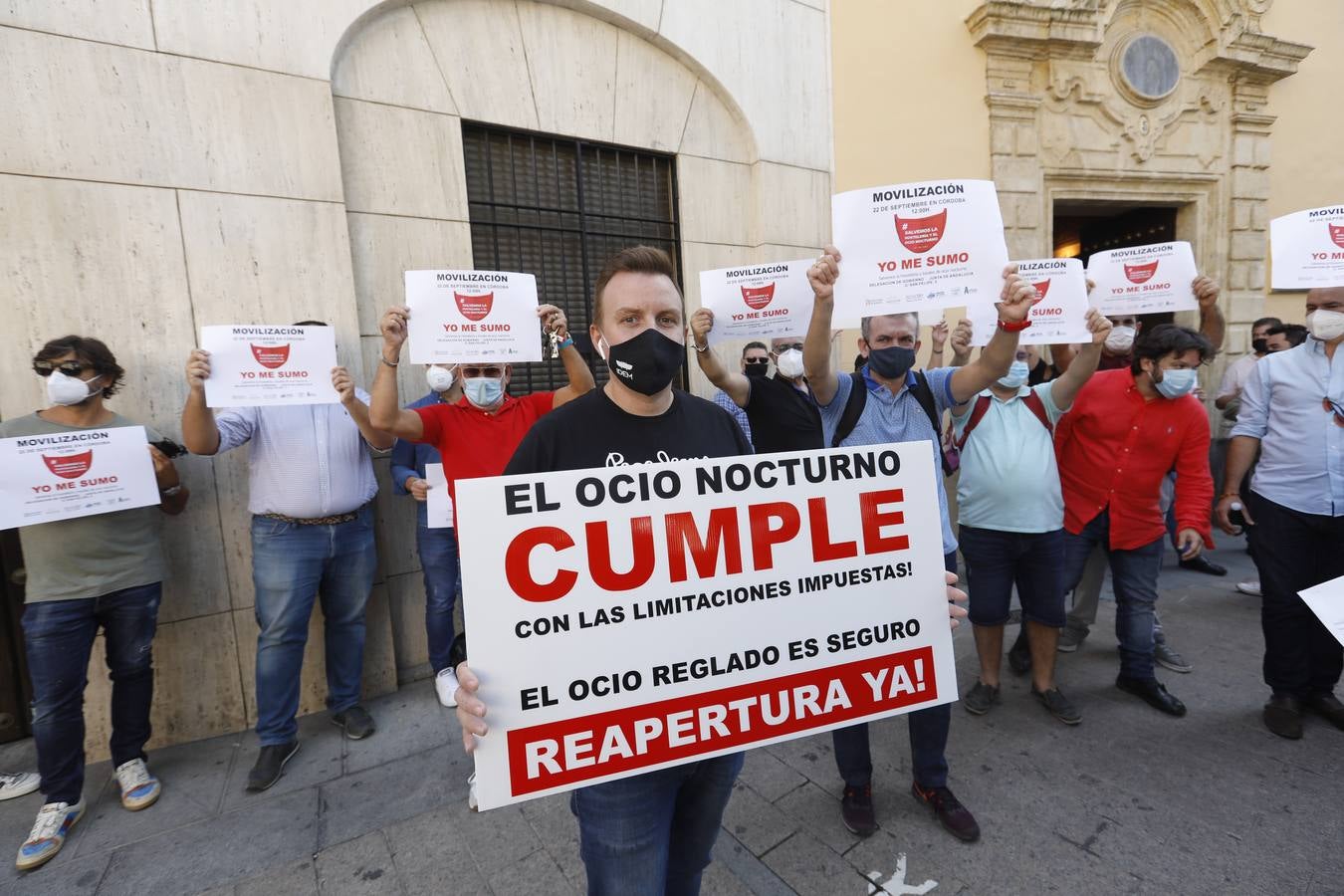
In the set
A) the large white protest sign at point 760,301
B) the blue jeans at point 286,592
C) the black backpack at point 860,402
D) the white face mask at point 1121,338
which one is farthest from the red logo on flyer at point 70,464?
the white face mask at point 1121,338

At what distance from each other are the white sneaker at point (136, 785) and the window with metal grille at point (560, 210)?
115 inches

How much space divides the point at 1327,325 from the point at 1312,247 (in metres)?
0.37

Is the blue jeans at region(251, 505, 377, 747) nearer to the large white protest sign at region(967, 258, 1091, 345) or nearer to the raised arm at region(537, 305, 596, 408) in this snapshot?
the raised arm at region(537, 305, 596, 408)

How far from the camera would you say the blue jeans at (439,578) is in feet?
11.9

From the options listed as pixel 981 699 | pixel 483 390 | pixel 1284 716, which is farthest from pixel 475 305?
pixel 1284 716

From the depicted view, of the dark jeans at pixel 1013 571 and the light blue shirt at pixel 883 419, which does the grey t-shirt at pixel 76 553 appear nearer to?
the light blue shirt at pixel 883 419

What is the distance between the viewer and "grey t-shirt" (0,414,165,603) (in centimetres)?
270

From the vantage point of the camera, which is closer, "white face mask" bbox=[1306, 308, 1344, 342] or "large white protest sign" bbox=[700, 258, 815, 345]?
"white face mask" bbox=[1306, 308, 1344, 342]

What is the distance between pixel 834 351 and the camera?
17.2ft

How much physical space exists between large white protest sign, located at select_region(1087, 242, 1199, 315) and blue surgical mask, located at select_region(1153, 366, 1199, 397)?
0.41 m

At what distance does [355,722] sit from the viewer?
11.2 feet

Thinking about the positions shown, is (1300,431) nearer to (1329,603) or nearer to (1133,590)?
(1133,590)

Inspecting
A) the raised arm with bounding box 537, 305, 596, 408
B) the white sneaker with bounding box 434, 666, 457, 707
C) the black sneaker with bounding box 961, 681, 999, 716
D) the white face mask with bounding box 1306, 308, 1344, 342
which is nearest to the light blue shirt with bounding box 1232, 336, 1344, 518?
the white face mask with bounding box 1306, 308, 1344, 342

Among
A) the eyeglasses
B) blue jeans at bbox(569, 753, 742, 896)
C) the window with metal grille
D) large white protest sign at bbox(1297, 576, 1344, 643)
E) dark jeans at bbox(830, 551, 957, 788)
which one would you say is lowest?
dark jeans at bbox(830, 551, 957, 788)
